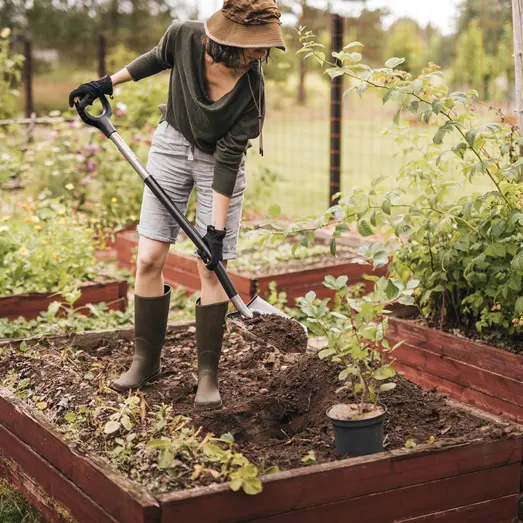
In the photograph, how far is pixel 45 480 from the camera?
301 centimetres

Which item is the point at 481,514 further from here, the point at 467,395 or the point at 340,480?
the point at 467,395

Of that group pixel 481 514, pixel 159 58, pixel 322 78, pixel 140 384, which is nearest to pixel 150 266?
pixel 140 384

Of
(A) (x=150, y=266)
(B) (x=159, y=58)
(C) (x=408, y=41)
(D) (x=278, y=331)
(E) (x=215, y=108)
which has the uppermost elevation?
(C) (x=408, y=41)

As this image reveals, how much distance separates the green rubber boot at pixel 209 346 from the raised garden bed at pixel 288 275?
1.70 m

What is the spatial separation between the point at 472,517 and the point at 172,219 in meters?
1.68

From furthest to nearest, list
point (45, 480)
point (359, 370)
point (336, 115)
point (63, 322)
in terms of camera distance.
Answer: point (336, 115) < point (63, 322) < point (45, 480) < point (359, 370)

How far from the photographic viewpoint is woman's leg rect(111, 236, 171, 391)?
3740 mm

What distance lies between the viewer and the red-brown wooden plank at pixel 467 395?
3.57m

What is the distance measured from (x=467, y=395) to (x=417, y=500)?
1.14 m

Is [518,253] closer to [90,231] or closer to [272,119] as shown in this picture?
[90,231]

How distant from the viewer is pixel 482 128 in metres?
3.34

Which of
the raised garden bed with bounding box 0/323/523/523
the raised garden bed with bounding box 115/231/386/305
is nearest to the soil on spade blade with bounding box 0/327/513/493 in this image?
the raised garden bed with bounding box 0/323/523/523

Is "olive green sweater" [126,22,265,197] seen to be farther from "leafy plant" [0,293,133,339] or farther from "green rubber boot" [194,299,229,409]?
"leafy plant" [0,293,133,339]

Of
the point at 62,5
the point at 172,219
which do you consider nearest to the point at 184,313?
the point at 172,219
